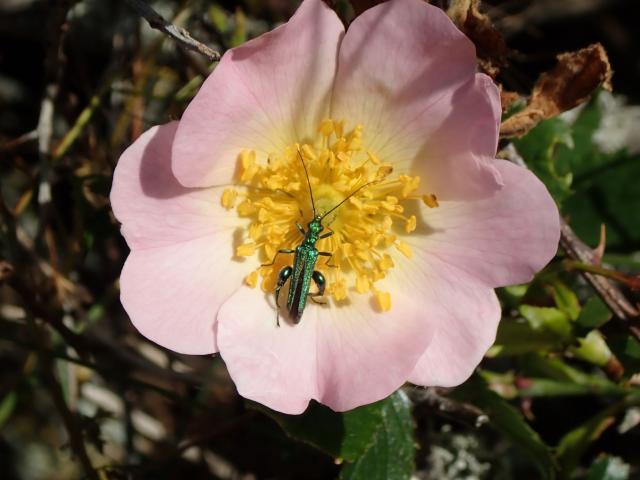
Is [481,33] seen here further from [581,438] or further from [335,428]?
[581,438]

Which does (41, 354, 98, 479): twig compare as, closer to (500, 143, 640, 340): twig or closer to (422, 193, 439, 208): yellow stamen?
(422, 193, 439, 208): yellow stamen

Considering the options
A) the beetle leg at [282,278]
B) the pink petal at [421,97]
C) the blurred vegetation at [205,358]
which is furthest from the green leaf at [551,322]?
the beetle leg at [282,278]

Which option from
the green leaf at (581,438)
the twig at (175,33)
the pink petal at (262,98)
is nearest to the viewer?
the pink petal at (262,98)

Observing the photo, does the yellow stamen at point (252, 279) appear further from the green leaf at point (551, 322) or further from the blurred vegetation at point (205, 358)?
the green leaf at point (551, 322)

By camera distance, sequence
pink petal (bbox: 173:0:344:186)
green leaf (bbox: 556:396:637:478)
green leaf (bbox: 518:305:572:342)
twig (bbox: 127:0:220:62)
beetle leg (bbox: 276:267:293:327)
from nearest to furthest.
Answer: pink petal (bbox: 173:0:344:186), twig (bbox: 127:0:220:62), beetle leg (bbox: 276:267:293:327), green leaf (bbox: 518:305:572:342), green leaf (bbox: 556:396:637:478)

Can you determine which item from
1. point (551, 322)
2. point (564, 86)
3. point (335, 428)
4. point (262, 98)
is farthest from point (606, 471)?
point (262, 98)

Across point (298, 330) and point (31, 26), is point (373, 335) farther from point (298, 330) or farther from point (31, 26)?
point (31, 26)

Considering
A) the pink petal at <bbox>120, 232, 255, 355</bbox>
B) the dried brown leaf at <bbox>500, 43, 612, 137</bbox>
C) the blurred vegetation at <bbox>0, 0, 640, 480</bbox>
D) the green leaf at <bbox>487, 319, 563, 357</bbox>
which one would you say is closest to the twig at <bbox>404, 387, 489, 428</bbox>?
the blurred vegetation at <bbox>0, 0, 640, 480</bbox>
